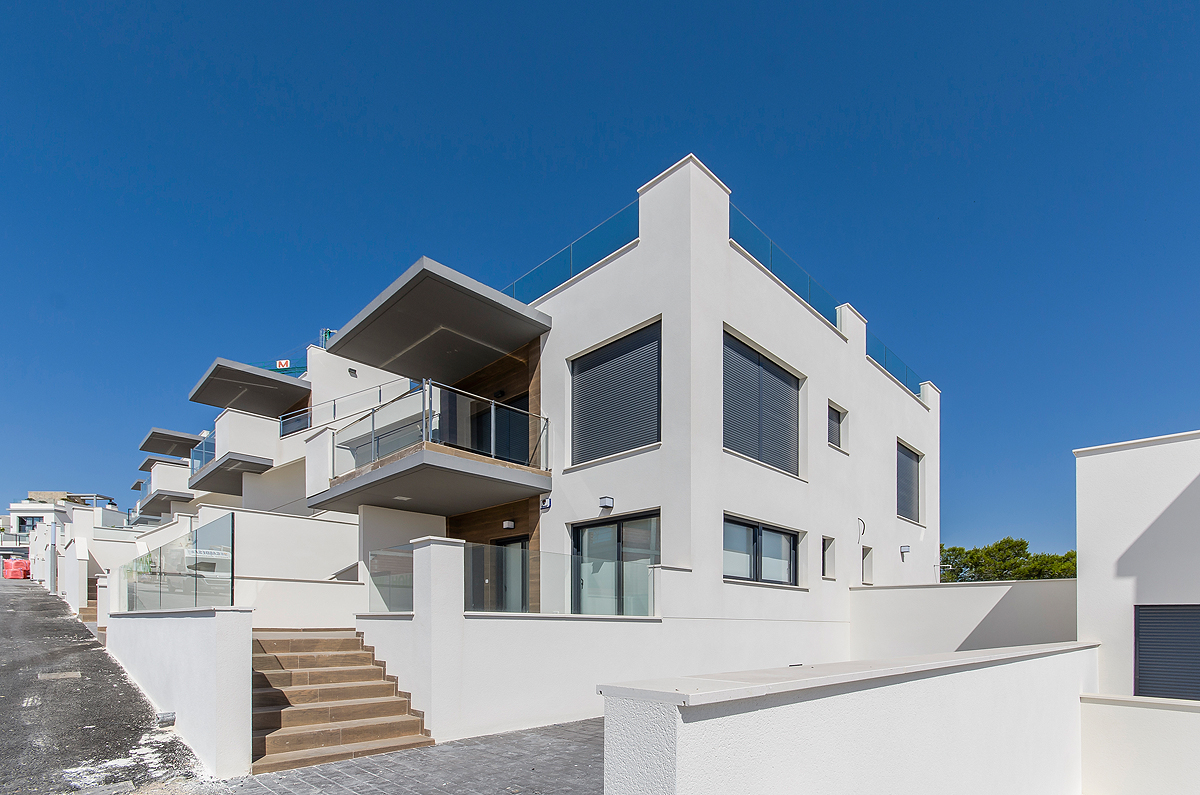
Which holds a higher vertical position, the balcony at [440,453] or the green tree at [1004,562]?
the balcony at [440,453]

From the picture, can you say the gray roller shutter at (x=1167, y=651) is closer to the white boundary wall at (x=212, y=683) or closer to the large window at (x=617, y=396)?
A: the large window at (x=617, y=396)

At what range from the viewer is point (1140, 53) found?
51.4 ft

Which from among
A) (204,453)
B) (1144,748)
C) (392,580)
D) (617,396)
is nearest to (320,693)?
(392,580)

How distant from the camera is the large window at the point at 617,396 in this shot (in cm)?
1079

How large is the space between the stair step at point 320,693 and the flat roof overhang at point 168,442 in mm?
27698

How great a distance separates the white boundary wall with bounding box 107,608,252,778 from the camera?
601 centimetres

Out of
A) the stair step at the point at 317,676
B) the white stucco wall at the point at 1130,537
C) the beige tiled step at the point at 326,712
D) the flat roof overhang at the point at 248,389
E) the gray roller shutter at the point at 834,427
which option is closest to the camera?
the beige tiled step at the point at 326,712

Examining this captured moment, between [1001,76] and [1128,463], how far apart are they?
1113cm

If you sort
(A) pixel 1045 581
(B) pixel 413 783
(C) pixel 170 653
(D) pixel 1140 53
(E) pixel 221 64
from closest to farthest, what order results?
(B) pixel 413 783 < (C) pixel 170 653 < (A) pixel 1045 581 < (D) pixel 1140 53 < (E) pixel 221 64

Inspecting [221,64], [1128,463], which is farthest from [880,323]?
[221,64]

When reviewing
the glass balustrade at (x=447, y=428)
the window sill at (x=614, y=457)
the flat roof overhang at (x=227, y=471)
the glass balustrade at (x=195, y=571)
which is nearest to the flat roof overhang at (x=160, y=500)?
the flat roof overhang at (x=227, y=471)

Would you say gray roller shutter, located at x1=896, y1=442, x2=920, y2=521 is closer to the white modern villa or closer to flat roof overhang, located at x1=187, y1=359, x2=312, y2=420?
the white modern villa

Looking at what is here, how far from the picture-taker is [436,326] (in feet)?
40.8

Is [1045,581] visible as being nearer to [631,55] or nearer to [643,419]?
[643,419]
